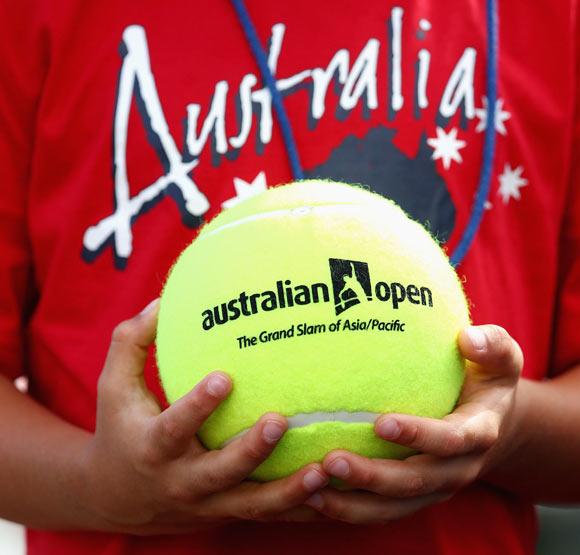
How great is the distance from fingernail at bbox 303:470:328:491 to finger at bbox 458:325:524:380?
196 mm

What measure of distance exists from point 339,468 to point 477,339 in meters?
0.19

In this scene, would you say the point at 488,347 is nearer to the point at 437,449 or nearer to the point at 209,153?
the point at 437,449

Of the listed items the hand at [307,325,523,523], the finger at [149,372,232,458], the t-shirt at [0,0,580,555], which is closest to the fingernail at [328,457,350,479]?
the hand at [307,325,523,523]

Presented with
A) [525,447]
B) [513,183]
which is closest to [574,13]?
[513,183]

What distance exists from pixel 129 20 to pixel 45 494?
575 mm

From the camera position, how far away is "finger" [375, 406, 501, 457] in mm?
887

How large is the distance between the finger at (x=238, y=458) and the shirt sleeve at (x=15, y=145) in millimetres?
419

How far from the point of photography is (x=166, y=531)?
1095mm

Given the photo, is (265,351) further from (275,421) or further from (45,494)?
(45,494)

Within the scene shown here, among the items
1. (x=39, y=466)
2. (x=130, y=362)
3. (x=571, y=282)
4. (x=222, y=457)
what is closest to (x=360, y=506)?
(x=222, y=457)

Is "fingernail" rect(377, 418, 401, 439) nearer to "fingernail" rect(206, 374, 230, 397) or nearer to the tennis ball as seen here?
the tennis ball

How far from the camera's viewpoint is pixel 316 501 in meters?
0.93

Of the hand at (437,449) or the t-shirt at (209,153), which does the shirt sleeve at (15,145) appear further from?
the hand at (437,449)

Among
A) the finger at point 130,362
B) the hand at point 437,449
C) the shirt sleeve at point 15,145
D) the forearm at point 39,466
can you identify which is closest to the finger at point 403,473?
the hand at point 437,449
